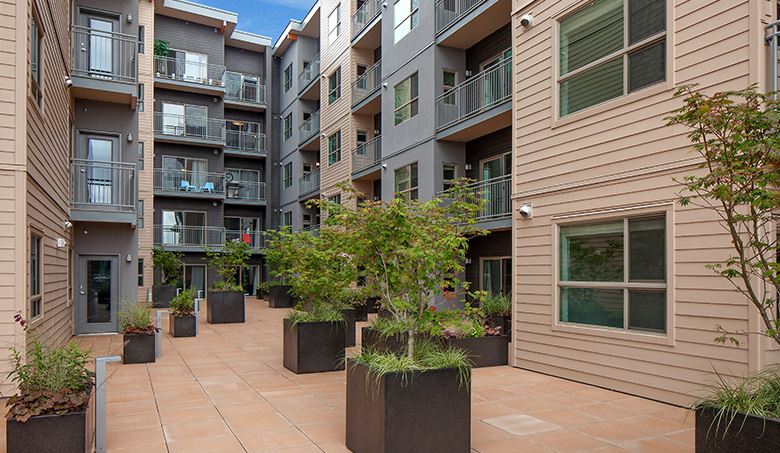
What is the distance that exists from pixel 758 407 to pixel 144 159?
85.7 ft

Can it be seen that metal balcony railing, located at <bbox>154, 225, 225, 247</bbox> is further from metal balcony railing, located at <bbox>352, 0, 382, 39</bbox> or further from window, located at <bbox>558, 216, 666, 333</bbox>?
window, located at <bbox>558, 216, 666, 333</bbox>

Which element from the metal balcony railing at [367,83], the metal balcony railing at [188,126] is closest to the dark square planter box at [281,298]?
the metal balcony railing at [367,83]

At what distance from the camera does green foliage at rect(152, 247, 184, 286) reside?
79.3 feet

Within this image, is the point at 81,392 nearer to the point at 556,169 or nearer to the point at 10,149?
the point at 10,149

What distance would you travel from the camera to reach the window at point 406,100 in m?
16.9

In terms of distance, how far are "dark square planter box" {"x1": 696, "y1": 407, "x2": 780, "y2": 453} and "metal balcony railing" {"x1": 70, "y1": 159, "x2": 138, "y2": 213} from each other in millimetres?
13298

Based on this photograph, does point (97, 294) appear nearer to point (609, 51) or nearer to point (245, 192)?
point (609, 51)

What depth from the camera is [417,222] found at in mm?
6023

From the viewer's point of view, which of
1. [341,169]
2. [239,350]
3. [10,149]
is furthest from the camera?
[341,169]

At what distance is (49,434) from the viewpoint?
4.57m

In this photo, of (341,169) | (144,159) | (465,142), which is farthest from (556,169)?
(144,159)

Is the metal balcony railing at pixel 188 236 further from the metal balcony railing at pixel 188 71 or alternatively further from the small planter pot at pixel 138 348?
the small planter pot at pixel 138 348

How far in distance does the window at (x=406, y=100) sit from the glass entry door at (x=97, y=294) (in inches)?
368

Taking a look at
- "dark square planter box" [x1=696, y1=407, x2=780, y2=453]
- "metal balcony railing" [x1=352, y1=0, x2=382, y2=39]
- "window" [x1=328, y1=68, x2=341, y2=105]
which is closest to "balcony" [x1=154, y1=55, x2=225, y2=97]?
"window" [x1=328, y1=68, x2=341, y2=105]
